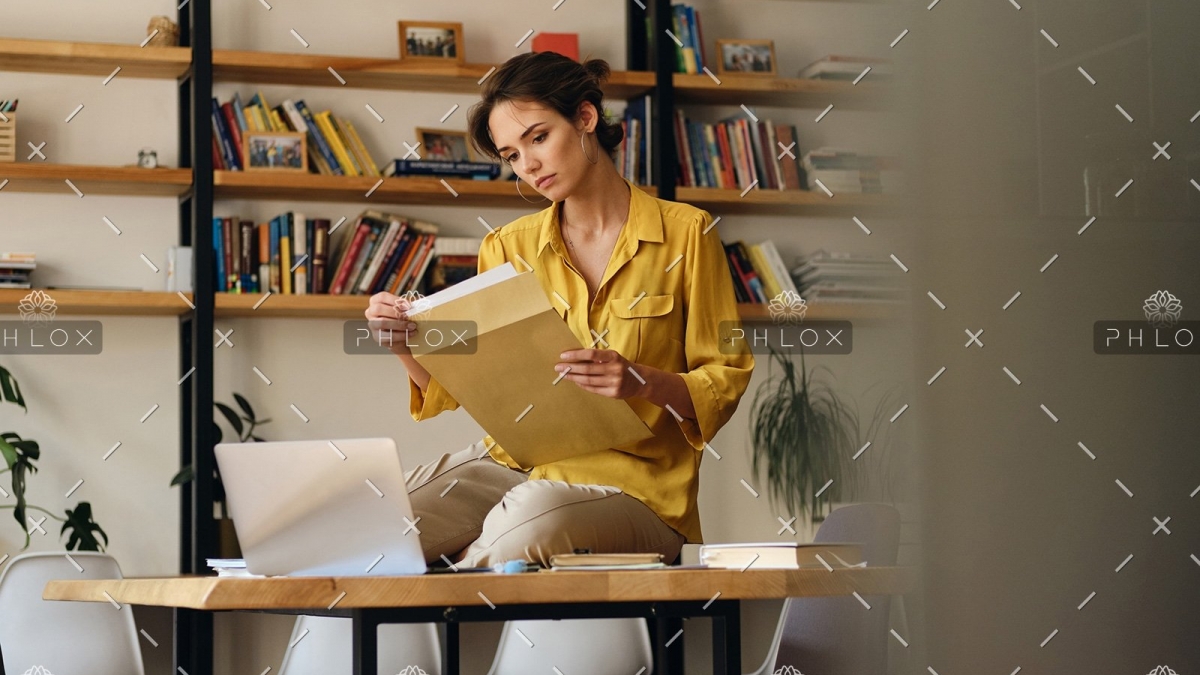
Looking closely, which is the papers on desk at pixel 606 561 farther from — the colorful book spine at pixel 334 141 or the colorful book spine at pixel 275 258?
the colorful book spine at pixel 334 141

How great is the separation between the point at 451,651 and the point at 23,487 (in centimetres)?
225

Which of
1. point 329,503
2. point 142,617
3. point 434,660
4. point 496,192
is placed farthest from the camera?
point 496,192

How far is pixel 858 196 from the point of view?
32 centimetres

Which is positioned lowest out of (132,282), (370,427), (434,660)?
(434,660)

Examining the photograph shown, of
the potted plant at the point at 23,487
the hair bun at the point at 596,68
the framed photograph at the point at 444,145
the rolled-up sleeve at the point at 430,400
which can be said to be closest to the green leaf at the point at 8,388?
the potted plant at the point at 23,487

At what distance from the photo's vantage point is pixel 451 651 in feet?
3.72

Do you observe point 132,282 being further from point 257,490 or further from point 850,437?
point 850,437

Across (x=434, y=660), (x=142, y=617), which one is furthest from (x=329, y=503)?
(x=142, y=617)

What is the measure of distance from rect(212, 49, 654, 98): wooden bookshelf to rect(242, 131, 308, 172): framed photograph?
19 centimetres

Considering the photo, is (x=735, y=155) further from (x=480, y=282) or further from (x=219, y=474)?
(x=480, y=282)

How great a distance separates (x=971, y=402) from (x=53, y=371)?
11.2 feet

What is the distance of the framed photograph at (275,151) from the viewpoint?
3.30m

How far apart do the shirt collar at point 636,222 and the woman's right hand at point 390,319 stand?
1.42ft

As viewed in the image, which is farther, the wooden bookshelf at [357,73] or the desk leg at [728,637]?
the wooden bookshelf at [357,73]
